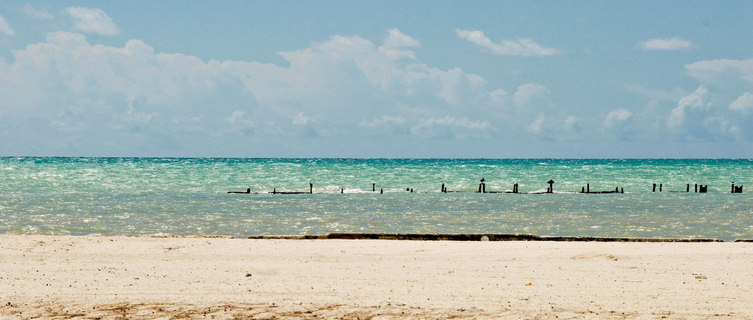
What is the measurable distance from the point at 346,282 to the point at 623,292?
4.85 metres

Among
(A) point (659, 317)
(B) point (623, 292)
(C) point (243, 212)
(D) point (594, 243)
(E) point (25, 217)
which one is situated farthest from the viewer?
(C) point (243, 212)

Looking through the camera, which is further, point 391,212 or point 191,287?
point 391,212

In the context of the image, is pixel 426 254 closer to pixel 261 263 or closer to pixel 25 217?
pixel 261 263

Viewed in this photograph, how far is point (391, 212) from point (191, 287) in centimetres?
2373

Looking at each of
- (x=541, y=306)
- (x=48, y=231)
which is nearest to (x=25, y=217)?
(x=48, y=231)

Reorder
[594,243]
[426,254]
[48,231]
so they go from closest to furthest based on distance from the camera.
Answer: [426,254] < [594,243] < [48,231]

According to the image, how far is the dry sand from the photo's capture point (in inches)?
437

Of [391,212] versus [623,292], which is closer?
[623,292]

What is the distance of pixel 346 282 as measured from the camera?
1358cm

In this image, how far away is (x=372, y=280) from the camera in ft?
45.2

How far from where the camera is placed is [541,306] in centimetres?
1135

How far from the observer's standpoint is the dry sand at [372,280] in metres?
11.1

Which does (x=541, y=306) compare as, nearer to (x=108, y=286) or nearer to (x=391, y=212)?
(x=108, y=286)

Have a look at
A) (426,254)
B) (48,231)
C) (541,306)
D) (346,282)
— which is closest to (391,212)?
(48,231)
